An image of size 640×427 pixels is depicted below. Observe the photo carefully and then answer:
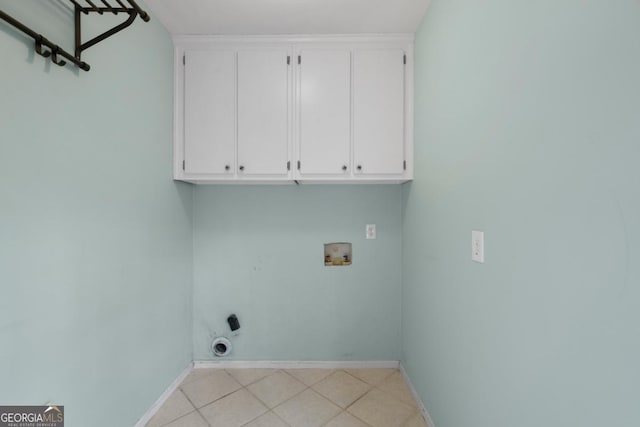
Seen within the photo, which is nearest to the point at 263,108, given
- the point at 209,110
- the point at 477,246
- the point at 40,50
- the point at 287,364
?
the point at 209,110

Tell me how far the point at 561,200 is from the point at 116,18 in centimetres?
204

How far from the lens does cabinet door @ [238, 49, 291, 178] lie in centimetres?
183

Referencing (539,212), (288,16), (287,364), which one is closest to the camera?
(539,212)

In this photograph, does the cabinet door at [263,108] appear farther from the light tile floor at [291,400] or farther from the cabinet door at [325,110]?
the light tile floor at [291,400]

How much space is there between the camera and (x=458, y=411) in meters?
1.20

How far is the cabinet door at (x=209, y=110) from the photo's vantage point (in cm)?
183

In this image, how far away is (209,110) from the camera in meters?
1.84

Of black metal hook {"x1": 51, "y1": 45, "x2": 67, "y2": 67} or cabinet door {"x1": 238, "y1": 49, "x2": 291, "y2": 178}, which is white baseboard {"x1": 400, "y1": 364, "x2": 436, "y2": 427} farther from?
black metal hook {"x1": 51, "y1": 45, "x2": 67, "y2": 67}

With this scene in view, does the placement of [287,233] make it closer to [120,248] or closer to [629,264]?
[120,248]

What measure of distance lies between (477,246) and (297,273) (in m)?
1.43

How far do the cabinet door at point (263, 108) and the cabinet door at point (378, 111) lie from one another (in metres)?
0.51

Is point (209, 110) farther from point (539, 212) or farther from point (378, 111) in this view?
point (539, 212)

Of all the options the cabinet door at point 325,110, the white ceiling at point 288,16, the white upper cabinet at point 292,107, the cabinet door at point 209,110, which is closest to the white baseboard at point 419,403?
the white upper cabinet at point 292,107

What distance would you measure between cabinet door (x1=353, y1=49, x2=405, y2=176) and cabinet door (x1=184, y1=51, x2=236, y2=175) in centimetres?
90
